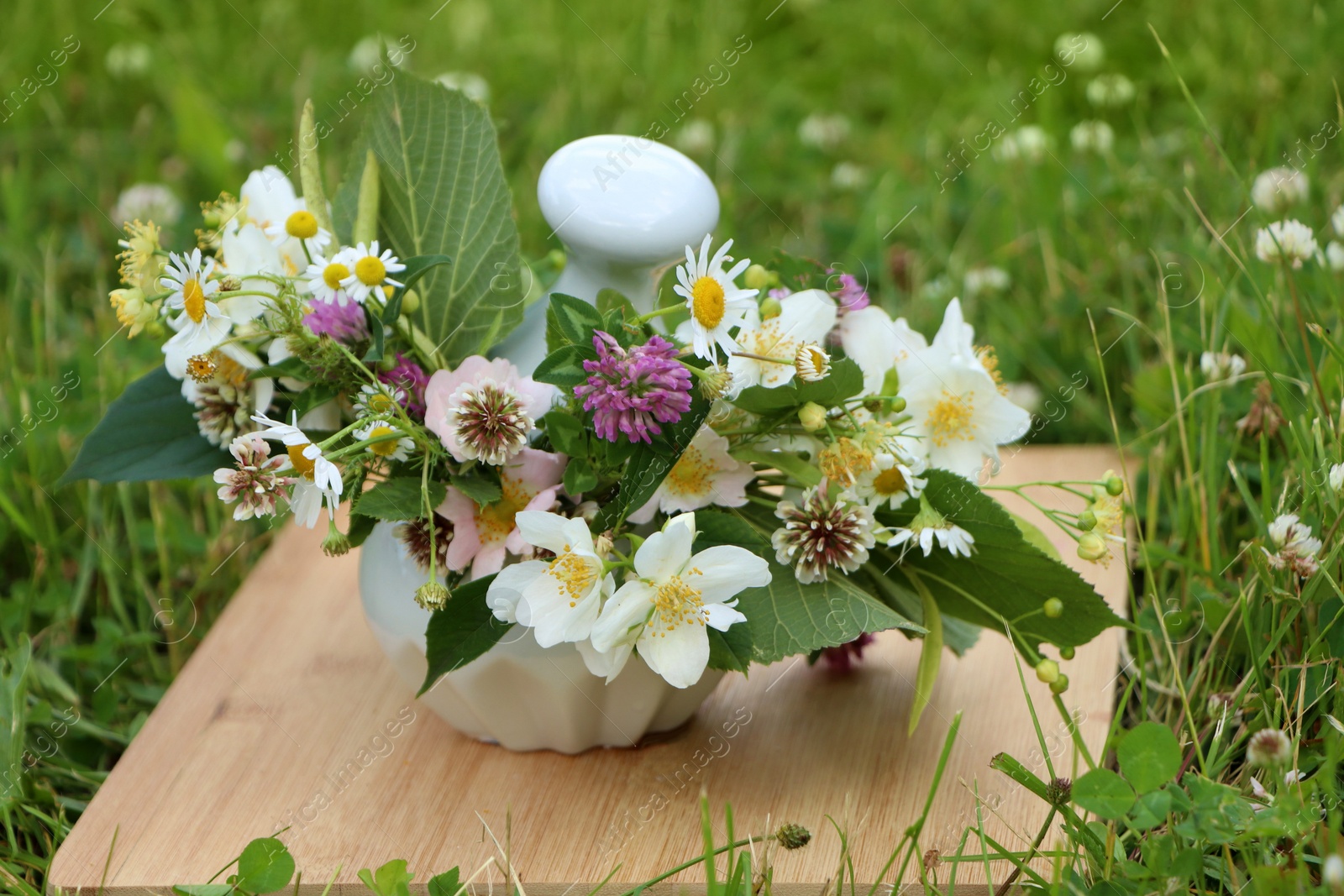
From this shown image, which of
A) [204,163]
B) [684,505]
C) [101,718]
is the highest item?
[684,505]

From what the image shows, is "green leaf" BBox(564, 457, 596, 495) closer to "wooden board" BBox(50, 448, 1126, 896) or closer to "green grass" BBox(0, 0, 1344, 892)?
"wooden board" BBox(50, 448, 1126, 896)

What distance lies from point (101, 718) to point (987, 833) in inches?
27.3

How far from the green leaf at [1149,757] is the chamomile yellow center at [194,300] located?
1.82 ft

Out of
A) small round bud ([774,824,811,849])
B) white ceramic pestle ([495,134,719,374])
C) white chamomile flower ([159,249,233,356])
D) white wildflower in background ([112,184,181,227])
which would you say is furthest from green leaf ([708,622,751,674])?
white wildflower in background ([112,184,181,227])

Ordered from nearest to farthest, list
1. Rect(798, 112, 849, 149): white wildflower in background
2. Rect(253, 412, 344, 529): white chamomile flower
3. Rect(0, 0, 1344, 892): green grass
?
Rect(253, 412, 344, 529): white chamomile flower, Rect(0, 0, 1344, 892): green grass, Rect(798, 112, 849, 149): white wildflower in background

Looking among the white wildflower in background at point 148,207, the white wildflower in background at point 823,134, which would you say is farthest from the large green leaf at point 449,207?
the white wildflower in background at point 823,134

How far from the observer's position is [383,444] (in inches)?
26.7

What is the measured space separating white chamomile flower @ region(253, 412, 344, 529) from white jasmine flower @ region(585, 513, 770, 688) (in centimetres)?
15

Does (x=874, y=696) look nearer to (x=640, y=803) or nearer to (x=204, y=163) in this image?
(x=640, y=803)

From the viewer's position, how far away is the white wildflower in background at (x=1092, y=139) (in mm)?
1591

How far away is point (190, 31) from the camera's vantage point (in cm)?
217

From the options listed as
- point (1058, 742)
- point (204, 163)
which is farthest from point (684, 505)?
point (204, 163)

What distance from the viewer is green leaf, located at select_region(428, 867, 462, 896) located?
27.8 inches

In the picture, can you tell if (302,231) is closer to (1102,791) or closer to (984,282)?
(1102,791)
